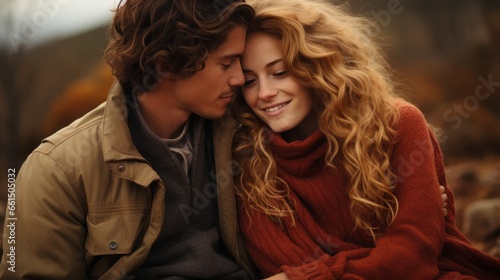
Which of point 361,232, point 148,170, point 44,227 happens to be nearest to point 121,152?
point 148,170

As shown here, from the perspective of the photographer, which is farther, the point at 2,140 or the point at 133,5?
the point at 2,140

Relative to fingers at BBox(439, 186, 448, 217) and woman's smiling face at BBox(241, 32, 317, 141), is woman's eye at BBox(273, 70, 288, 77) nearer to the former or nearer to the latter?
woman's smiling face at BBox(241, 32, 317, 141)

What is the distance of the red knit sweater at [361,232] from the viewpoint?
9.28ft

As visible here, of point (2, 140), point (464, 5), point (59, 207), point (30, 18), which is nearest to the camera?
point (59, 207)

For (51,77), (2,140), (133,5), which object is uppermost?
(133,5)

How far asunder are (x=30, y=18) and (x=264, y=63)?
132 inches

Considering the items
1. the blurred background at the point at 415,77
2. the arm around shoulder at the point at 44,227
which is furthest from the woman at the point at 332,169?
the blurred background at the point at 415,77

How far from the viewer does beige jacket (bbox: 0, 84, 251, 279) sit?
270 centimetres

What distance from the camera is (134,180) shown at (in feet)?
8.96

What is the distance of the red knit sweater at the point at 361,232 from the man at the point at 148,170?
9.9 inches

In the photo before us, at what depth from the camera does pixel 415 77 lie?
8359 mm

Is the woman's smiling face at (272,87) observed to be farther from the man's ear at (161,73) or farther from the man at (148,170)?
the man's ear at (161,73)

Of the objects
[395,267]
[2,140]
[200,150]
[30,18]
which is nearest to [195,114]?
[200,150]

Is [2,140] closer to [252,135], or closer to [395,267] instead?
[252,135]
